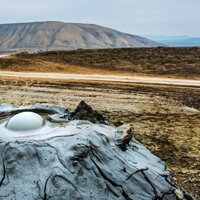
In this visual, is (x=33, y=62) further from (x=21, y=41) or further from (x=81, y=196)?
(x=21, y=41)

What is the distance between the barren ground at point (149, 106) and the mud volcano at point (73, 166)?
2.94 metres

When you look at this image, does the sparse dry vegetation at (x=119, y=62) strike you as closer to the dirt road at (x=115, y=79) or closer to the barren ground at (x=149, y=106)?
the dirt road at (x=115, y=79)

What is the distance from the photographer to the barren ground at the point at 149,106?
920 cm

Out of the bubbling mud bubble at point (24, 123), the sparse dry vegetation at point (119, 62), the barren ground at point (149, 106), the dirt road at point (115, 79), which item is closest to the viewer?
the bubbling mud bubble at point (24, 123)

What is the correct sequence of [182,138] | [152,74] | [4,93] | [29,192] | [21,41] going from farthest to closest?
[21,41] → [152,74] → [4,93] → [182,138] → [29,192]

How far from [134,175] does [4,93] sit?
13.8 metres

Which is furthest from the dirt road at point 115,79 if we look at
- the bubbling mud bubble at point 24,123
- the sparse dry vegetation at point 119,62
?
the bubbling mud bubble at point 24,123

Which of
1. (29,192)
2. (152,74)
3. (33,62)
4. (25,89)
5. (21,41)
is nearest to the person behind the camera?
(29,192)

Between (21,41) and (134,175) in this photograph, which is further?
(21,41)

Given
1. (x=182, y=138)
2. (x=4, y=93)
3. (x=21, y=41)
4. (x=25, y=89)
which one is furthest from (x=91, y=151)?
(x=21, y=41)

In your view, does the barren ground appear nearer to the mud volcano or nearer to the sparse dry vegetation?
the mud volcano

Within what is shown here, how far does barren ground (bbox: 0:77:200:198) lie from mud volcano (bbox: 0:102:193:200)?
2.94 m

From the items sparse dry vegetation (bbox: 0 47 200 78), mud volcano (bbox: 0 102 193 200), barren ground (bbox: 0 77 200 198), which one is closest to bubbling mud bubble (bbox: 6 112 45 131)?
mud volcano (bbox: 0 102 193 200)

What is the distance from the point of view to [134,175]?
175 inches
